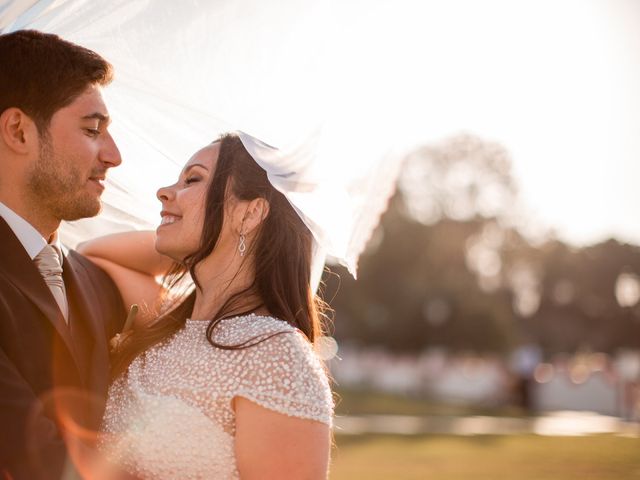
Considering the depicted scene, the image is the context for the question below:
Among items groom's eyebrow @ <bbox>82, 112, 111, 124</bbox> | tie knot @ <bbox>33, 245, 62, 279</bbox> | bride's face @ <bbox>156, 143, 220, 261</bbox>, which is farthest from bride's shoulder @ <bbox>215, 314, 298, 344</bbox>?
groom's eyebrow @ <bbox>82, 112, 111, 124</bbox>

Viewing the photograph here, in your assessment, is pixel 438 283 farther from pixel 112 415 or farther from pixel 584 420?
pixel 112 415

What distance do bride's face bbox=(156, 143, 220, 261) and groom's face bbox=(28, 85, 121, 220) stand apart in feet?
1.06

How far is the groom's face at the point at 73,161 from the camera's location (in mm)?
3791

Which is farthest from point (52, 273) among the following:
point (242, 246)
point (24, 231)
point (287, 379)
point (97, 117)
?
point (287, 379)

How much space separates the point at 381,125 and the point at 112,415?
179cm

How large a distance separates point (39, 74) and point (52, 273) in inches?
34.3

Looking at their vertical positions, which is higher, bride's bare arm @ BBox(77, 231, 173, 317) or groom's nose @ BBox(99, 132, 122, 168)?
groom's nose @ BBox(99, 132, 122, 168)

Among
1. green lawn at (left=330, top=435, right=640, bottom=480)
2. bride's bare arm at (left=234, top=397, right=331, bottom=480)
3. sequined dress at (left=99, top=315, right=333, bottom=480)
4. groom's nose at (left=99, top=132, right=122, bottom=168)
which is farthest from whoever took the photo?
green lawn at (left=330, top=435, right=640, bottom=480)

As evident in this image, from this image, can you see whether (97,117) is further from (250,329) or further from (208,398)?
(208,398)

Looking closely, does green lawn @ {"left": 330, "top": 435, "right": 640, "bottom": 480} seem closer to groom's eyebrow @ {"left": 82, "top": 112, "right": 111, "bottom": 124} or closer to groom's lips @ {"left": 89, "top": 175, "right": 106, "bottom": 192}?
groom's lips @ {"left": 89, "top": 175, "right": 106, "bottom": 192}

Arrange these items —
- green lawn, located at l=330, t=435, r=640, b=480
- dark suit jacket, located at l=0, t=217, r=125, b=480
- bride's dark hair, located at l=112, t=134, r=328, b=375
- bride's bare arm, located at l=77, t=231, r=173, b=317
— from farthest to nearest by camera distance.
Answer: green lawn, located at l=330, t=435, r=640, b=480 → bride's bare arm, located at l=77, t=231, r=173, b=317 → bride's dark hair, located at l=112, t=134, r=328, b=375 → dark suit jacket, located at l=0, t=217, r=125, b=480

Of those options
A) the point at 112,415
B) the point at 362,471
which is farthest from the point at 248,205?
the point at 362,471

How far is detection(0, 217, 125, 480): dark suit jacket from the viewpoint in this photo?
3070 millimetres

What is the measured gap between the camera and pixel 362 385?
3744cm
